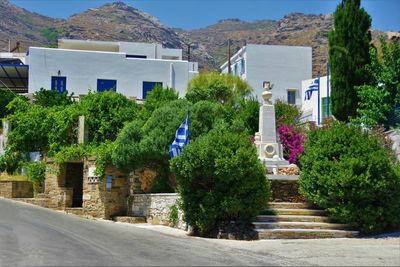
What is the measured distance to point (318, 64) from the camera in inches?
3745

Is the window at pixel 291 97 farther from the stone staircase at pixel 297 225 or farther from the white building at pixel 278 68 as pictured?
the stone staircase at pixel 297 225

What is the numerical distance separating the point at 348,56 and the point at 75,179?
15418 mm

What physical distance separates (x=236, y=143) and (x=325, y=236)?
3.68m

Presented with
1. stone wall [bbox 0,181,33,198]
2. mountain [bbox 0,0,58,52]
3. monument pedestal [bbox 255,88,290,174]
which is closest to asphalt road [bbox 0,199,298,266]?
monument pedestal [bbox 255,88,290,174]

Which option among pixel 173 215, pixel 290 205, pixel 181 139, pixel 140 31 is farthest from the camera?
pixel 140 31

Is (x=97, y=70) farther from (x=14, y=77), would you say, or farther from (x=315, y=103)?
(x=315, y=103)

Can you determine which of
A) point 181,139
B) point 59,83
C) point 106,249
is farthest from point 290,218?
point 59,83

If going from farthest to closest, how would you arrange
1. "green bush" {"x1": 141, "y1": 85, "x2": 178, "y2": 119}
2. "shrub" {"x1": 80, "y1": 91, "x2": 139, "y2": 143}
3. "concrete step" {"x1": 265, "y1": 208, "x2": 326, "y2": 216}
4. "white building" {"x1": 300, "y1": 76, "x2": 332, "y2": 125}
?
"white building" {"x1": 300, "y1": 76, "x2": 332, "y2": 125}
"green bush" {"x1": 141, "y1": 85, "x2": 178, "y2": 119}
"shrub" {"x1": 80, "y1": 91, "x2": 139, "y2": 143}
"concrete step" {"x1": 265, "y1": 208, "x2": 326, "y2": 216}

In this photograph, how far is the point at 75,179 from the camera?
29.2 metres

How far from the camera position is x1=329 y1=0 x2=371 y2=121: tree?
27438mm

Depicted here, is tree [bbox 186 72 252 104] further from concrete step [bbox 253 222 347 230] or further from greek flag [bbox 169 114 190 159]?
concrete step [bbox 253 222 347 230]

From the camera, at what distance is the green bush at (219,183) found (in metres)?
15.7

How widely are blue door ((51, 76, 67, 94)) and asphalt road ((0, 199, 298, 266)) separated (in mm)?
26314

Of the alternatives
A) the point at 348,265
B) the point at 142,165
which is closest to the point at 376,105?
the point at 142,165
